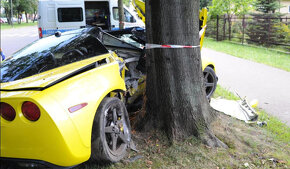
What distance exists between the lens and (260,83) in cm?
788

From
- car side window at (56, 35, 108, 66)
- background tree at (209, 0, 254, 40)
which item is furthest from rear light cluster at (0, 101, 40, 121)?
background tree at (209, 0, 254, 40)

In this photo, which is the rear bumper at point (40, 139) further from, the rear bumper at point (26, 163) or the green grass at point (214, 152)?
the green grass at point (214, 152)

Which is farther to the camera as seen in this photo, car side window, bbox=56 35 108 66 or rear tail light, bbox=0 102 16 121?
car side window, bbox=56 35 108 66

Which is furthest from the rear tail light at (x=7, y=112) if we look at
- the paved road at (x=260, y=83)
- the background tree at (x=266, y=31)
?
the background tree at (x=266, y=31)

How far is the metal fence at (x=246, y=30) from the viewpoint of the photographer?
1435 centimetres

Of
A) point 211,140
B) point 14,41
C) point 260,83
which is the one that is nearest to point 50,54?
point 211,140

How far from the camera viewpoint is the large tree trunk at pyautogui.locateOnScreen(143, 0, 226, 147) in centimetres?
373

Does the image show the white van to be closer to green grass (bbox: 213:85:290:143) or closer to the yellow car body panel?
green grass (bbox: 213:85:290:143)

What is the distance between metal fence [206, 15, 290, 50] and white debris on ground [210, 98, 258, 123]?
9703 mm

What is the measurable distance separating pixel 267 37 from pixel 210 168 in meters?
14.0

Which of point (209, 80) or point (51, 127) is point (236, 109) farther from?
point (51, 127)

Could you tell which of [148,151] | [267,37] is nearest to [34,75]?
[148,151]

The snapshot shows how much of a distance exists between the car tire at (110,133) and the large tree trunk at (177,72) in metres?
0.59

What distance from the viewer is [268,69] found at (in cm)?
981
